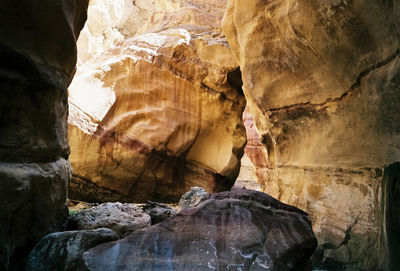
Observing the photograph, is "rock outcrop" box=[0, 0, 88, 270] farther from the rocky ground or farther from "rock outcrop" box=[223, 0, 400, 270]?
"rock outcrop" box=[223, 0, 400, 270]

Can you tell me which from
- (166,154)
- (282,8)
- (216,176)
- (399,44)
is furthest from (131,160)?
(399,44)

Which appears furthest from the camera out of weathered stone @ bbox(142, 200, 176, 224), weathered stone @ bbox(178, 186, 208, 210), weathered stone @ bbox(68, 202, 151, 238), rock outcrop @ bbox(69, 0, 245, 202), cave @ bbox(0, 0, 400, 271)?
rock outcrop @ bbox(69, 0, 245, 202)

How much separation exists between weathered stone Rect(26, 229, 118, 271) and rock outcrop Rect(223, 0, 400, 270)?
290 cm

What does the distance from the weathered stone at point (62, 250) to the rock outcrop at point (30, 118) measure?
0.12 metres

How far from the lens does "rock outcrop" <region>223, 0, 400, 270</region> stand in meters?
3.11

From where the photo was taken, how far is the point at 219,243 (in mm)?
2434

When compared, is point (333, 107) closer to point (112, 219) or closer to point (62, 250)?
point (112, 219)

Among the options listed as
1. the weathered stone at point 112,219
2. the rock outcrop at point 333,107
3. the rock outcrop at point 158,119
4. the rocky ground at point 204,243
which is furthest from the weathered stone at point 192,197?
the rocky ground at point 204,243

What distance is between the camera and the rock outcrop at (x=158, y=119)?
8359 mm

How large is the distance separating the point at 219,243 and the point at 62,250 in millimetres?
1393

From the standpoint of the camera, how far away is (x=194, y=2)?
40.1 feet

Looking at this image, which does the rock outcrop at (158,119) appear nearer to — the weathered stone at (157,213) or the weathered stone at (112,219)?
the weathered stone at (157,213)

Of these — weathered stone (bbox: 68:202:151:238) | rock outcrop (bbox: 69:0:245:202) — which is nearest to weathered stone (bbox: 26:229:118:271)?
weathered stone (bbox: 68:202:151:238)

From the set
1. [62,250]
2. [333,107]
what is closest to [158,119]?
[333,107]
